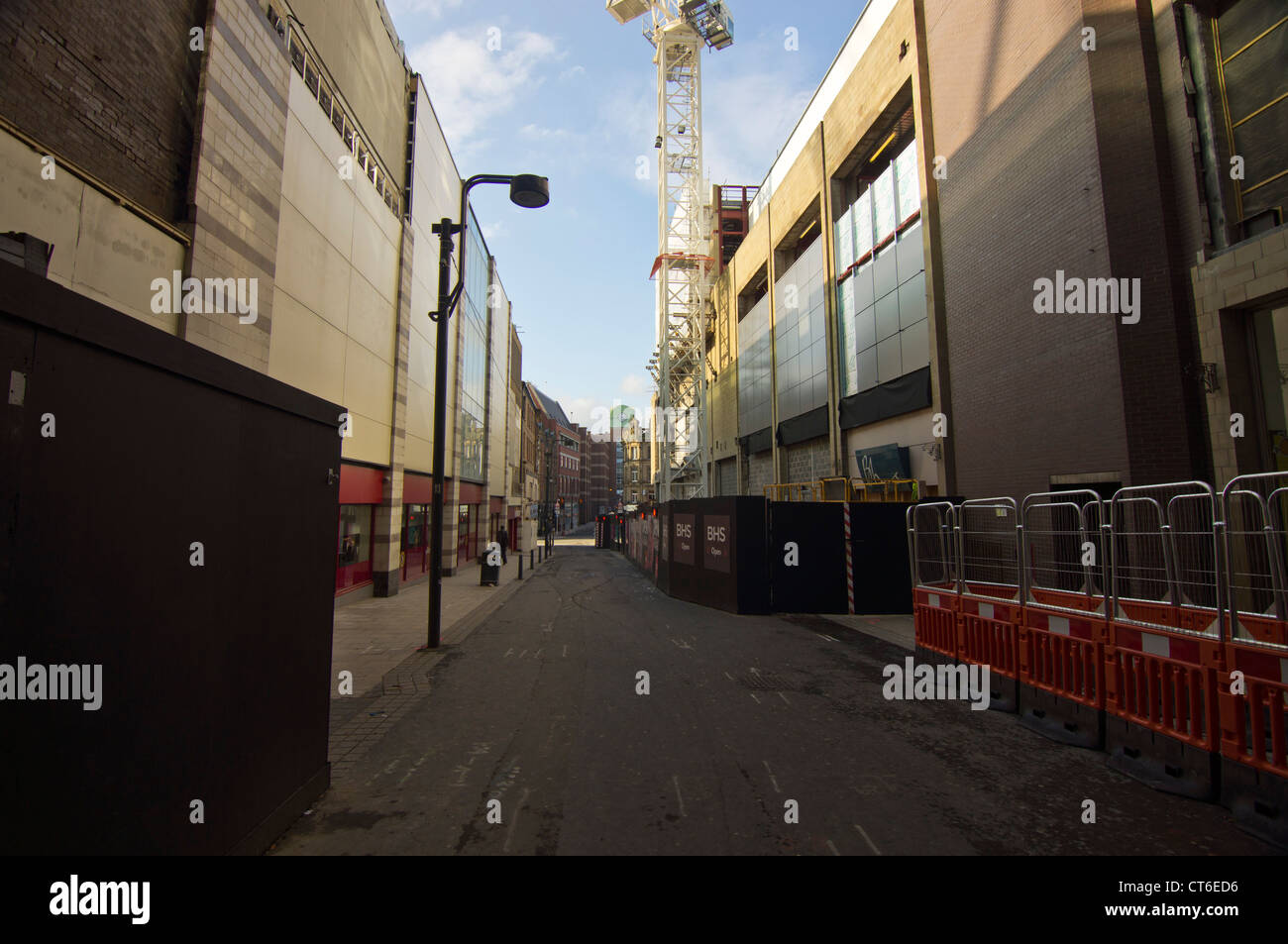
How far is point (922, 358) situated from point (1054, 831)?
44.9 ft

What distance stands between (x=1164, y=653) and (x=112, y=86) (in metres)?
11.9

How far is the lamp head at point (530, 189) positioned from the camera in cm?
940

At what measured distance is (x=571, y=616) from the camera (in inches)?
499

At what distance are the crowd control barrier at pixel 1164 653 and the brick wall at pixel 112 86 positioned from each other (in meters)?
10.4

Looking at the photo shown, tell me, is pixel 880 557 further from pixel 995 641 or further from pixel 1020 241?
pixel 1020 241

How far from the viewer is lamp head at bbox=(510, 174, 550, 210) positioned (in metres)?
A: 9.40

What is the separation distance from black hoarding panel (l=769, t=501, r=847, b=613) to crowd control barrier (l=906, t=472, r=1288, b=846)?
17.2ft

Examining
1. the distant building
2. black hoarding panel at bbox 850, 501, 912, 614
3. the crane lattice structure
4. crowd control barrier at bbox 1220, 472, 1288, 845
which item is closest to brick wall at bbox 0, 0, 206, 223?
crowd control barrier at bbox 1220, 472, 1288, 845

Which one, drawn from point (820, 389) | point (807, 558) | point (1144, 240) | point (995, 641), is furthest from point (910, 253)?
point (995, 641)

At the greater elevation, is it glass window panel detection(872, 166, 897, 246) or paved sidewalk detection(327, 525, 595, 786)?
glass window panel detection(872, 166, 897, 246)

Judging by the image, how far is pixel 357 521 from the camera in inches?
569

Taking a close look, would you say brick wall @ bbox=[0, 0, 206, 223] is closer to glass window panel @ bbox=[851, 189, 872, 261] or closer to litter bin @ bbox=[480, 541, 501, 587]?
litter bin @ bbox=[480, 541, 501, 587]
